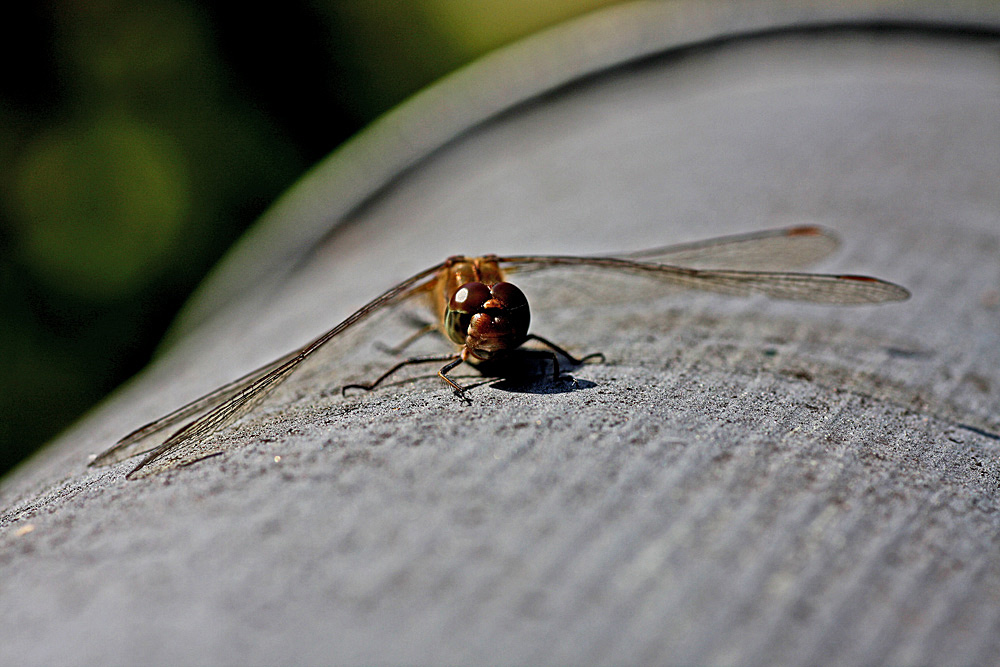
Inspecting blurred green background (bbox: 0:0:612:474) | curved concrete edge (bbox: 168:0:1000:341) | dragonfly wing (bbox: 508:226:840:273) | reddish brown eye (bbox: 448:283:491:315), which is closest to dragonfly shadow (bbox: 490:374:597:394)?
reddish brown eye (bbox: 448:283:491:315)

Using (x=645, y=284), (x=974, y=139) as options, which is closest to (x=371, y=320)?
(x=645, y=284)

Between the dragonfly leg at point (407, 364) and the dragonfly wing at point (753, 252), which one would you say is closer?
the dragonfly leg at point (407, 364)

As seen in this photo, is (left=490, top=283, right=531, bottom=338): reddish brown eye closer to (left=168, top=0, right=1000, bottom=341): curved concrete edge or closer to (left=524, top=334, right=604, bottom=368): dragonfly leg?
(left=524, top=334, right=604, bottom=368): dragonfly leg

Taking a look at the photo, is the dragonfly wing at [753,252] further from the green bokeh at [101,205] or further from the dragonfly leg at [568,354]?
the green bokeh at [101,205]

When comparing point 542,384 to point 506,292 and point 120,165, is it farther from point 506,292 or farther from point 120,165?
point 120,165

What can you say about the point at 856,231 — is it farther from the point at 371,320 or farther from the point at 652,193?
the point at 371,320

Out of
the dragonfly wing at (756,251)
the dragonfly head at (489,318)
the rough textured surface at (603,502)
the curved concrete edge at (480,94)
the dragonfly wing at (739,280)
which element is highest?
the curved concrete edge at (480,94)

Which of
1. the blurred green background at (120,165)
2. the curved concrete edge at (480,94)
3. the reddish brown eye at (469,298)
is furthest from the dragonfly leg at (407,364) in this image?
the blurred green background at (120,165)
